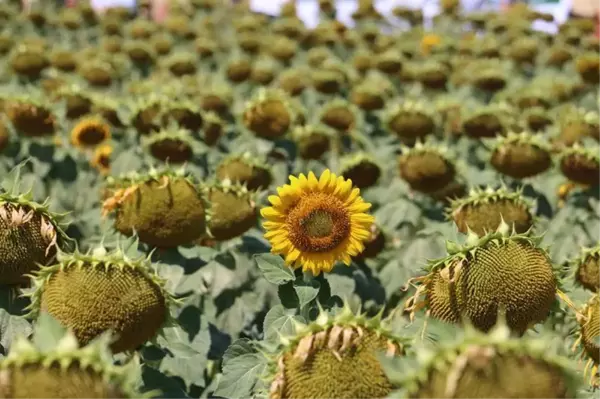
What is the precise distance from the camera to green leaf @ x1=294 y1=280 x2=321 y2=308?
201 centimetres

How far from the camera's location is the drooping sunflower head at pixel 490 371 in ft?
3.81

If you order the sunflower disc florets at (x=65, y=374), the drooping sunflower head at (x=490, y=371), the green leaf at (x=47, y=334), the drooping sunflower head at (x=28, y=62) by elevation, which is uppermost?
the drooping sunflower head at (x=490, y=371)

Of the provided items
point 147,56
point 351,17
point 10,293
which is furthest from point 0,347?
point 351,17

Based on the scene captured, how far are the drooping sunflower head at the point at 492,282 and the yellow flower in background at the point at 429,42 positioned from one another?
6.45 metres

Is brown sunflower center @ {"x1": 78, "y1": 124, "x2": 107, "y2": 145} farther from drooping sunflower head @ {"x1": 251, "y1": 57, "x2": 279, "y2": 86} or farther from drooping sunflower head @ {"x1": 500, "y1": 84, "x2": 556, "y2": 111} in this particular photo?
drooping sunflower head @ {"x1": 500, "y1": 84, "x2": 556, "y2": 111}

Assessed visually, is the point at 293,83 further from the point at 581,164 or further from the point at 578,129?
the point at 581,164

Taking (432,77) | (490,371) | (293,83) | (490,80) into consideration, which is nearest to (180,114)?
(293,83)

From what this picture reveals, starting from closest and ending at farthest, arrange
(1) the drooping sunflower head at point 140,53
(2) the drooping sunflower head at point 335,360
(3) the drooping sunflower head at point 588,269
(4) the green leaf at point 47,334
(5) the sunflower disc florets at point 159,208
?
1. (4) the green leaf at point 47,334
2. (2) the drooping sunflower head at point 335,360
3. (3) the drooping sunflower head at point 588,269
4. (5) the sunflower disc florets at point 159,208
5. (1) the drooping sunflower head at point 140,53

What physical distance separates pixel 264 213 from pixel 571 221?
7.23 ft

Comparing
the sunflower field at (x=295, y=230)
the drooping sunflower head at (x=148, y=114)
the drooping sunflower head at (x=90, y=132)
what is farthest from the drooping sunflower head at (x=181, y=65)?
the drooping sunflower head at (x=148, y=114)

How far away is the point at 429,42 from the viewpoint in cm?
823

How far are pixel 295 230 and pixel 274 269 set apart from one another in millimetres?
141

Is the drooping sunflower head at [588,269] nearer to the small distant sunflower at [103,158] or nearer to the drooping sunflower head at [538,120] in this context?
the drooping sunflower head at [538,120]

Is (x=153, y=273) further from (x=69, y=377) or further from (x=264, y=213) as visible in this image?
(x=69, y=377)
